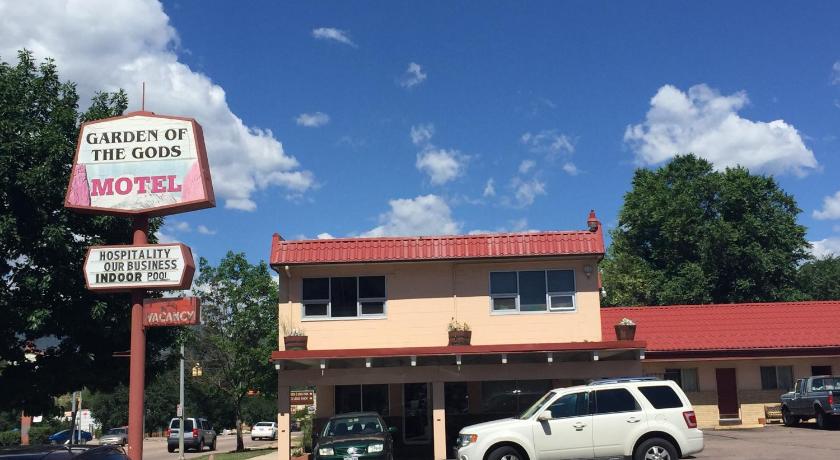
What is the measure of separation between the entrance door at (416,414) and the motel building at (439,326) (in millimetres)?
31

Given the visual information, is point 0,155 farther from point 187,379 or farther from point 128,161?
point 187,379

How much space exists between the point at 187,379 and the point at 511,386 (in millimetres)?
24161

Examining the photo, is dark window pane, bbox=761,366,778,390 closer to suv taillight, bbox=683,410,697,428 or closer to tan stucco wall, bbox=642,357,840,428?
tan stucco wall, bbox=642,357,840,428

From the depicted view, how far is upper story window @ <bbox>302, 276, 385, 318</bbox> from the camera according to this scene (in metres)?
22.2

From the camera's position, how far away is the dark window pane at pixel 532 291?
22062 millimetres

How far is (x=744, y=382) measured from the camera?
30.2m

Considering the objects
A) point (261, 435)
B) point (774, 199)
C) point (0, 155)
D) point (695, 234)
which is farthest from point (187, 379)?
point (774, 199)

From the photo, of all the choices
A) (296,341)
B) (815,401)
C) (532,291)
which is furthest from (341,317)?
(815,401)

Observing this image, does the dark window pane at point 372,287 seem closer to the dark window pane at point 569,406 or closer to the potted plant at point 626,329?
the potted plant at point 626,329

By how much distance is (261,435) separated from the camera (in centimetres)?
5706

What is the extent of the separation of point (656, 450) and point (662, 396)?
3.46 ft

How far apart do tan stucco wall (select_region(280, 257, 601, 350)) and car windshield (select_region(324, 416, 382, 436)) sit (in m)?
4.41

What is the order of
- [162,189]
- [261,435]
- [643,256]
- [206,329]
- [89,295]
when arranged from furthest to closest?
1. [261,435]
2. [643,256]
3. [206,329]
4. [89,295]
5. [162,189]

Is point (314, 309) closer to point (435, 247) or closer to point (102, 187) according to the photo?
point (435, 247)
